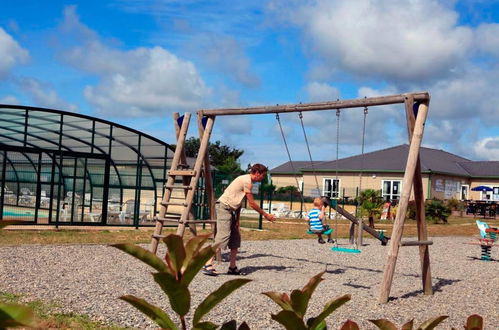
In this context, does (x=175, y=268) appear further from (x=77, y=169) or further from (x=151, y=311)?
(x=77, y=169)

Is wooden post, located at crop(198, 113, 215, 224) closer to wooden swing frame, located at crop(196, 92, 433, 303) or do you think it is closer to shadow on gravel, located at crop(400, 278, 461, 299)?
wooden swing frame, located at crop(196, 92, 433, 303)

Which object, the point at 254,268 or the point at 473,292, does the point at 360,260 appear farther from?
the point at 473,292

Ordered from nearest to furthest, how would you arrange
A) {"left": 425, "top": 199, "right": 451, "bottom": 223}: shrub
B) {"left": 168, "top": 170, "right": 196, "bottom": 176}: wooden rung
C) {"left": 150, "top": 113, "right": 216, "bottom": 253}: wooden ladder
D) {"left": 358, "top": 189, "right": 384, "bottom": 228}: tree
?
{"left": 150, "top": 113, "right": 216, "bottom": 253}: wooden ladder → {"left": 168, "top": 170, "right": 196, "bottom": 176}: wooden rung → {"left": 425, "top": 199, "right": 451, "bottom": 223}: shrub → {"left": 358, "top": 189, "right": 384, "bottom": 228}: tree

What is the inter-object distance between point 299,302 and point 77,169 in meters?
19.6

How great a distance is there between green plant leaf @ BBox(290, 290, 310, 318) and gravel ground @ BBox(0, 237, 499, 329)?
3951 millimetres

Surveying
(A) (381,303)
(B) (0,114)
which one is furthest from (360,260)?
(B) (0,114)

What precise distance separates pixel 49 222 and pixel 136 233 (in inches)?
116

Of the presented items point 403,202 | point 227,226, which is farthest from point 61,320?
point 403,202

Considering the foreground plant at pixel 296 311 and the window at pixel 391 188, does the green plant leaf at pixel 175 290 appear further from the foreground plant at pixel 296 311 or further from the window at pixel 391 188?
the window at pixel 391 188

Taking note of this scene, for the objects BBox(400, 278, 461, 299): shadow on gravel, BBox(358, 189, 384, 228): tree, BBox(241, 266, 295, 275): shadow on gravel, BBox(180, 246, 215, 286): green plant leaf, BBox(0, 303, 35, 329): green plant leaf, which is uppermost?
BBox(358, 189, 384, 228): tree

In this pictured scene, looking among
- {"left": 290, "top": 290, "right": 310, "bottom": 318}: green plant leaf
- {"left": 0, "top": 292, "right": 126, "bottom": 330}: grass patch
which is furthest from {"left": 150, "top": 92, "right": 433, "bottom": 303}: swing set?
{"left": 290, "top": 290, "right": 310, "bottom": 318}: green plant leaf

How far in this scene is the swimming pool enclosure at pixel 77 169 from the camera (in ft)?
61.7

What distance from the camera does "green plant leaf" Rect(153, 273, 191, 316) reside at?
106 centimetres

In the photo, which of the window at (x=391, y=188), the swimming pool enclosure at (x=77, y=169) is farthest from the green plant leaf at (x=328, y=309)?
the window at (x=391, y=188)
